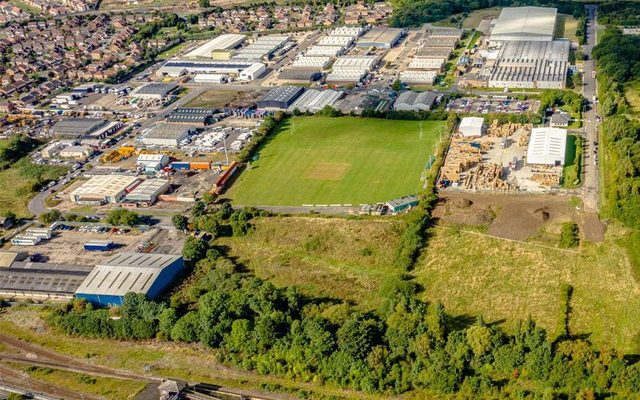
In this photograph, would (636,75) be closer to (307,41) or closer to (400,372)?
(307,41)

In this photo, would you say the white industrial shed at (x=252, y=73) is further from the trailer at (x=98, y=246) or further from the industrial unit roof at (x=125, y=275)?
the industrial unit roof at (x=125, y=275)

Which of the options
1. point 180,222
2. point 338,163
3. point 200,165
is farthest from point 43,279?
point 338,163

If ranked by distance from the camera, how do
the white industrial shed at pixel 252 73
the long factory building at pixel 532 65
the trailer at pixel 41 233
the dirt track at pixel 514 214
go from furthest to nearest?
the white industrial shed at pixel 252 73
the long factory building at pixel 532 65
the trailer at pixel 41 233
the dirt track at pixel 514 214

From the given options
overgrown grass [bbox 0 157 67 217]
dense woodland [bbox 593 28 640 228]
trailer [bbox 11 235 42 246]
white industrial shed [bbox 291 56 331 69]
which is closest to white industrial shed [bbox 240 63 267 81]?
white industrial shed [bbox 291 56 331 69]

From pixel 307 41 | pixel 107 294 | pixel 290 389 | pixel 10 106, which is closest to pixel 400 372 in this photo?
pixel 290 389

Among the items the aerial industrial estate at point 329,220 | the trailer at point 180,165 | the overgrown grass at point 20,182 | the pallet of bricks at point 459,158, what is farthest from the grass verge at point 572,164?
the overgrown grass at point 20,182

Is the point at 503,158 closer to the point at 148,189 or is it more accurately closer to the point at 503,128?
the point at 503,128
